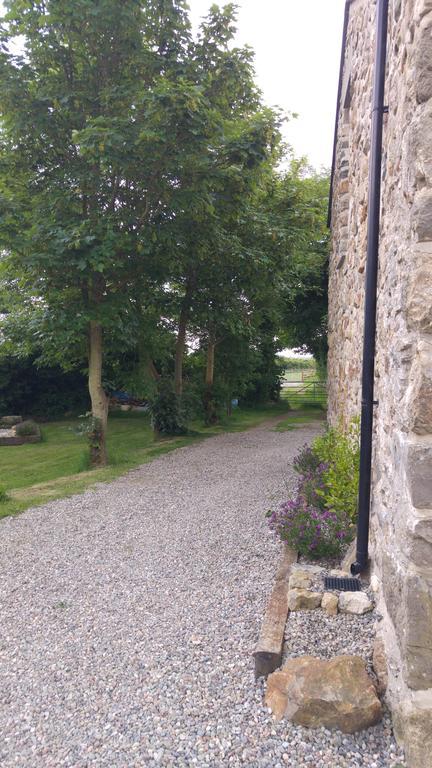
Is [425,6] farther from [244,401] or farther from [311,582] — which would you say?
[244,401]

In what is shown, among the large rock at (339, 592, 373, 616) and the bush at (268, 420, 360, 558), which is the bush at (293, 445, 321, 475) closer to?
the bush at (268, 420, 360, 558)

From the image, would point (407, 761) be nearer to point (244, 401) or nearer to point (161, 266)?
point (161, 266)

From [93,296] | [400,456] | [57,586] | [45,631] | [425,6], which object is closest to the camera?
[425,6]

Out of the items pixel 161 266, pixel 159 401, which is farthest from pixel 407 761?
pixel 159 401

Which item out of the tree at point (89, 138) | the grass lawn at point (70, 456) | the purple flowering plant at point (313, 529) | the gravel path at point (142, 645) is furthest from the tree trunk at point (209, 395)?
the purple flowering plant at point (313, 529)

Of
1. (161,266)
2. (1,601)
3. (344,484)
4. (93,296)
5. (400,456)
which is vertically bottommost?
(1,601)

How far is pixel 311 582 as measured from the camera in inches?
129

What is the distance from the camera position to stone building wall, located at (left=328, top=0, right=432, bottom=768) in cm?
194

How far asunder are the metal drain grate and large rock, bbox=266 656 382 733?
75cm

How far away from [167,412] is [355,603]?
1050 cm

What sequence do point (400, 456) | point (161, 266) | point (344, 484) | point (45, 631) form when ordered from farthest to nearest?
point (161, 266) → point (344, 484) → point (45, 631) → point (400, 456)

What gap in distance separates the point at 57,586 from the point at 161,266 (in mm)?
6539

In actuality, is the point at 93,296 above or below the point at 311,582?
above

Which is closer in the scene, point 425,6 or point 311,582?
point 425,6
